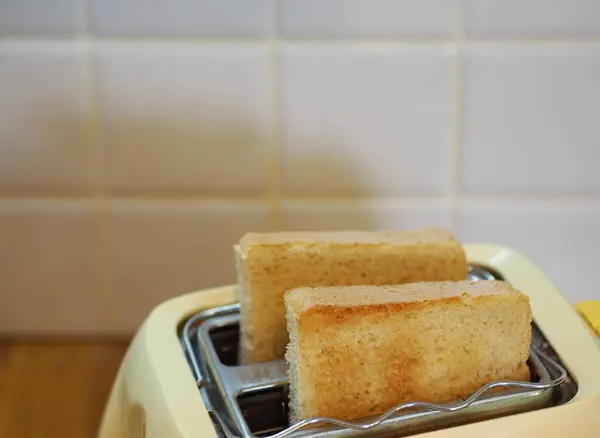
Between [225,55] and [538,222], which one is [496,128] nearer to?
[538,222]

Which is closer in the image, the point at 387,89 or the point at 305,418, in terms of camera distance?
the point at 305,418

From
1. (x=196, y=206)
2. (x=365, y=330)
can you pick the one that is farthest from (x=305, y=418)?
(x=196, y=206)

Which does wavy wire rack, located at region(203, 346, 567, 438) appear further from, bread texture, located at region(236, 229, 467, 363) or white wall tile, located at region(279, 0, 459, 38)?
white wall tile, located at region(279, 0, 459, 38)

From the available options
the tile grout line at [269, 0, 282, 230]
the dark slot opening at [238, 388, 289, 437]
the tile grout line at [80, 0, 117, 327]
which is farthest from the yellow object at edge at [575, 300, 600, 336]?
the tile grout line at [80, 0, 117, 327]

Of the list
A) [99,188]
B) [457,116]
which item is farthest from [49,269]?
[457,116]

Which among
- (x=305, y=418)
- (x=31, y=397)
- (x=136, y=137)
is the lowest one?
(x=31, y=397)

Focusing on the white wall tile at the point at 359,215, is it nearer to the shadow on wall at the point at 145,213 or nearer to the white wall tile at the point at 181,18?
the shadow on wall at the point at 145,213

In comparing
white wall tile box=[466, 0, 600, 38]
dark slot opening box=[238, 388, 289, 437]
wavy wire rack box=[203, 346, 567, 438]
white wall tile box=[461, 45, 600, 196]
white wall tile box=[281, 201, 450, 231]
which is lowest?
dark slot opening box=[238, 388, 289, 437]
